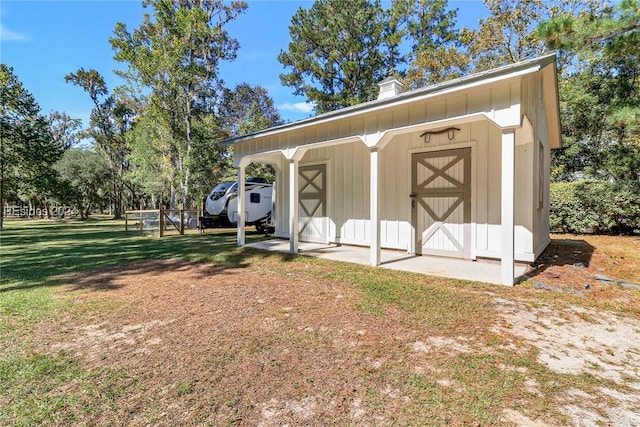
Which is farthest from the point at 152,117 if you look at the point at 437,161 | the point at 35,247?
the point at 437,161

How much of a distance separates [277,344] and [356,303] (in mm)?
1315

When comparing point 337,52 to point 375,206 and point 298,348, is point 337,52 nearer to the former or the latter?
point 375,206

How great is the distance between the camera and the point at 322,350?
257 cm

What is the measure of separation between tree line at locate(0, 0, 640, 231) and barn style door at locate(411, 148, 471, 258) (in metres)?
4.41

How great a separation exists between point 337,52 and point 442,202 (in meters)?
15.5

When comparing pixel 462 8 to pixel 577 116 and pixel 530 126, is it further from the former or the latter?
pixel 530 126

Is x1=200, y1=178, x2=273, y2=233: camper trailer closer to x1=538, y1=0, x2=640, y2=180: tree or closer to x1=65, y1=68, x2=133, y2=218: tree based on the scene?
x1=538, y1=0, x2=640, y2=180: tree

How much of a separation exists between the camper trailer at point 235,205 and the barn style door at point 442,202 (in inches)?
288

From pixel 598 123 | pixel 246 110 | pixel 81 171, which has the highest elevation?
pixel 246 110

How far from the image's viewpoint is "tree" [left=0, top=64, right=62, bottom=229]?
14.5m

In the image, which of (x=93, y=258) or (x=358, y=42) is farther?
(x=358, y=42)

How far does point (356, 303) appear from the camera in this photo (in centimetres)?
370

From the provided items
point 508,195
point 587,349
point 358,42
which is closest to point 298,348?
point 587,349

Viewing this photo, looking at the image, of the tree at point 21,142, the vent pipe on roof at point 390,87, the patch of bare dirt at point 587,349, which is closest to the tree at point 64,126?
the tree at point 21,142
